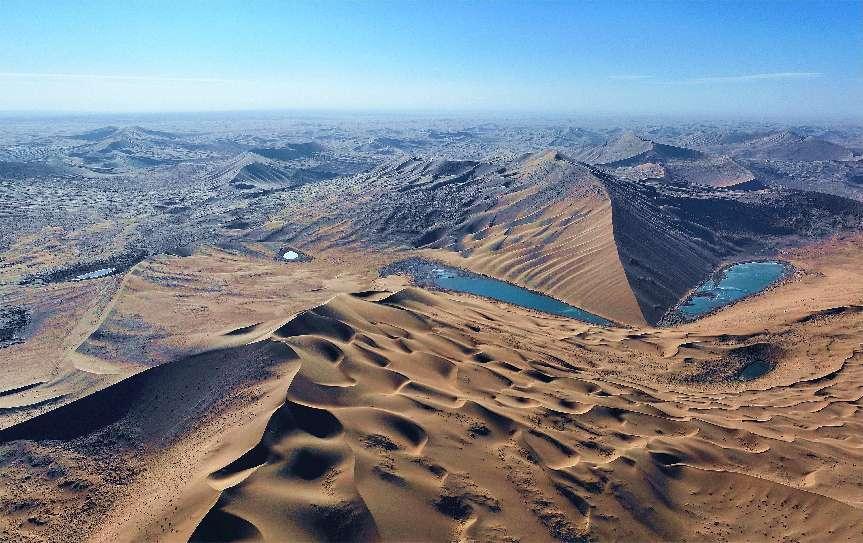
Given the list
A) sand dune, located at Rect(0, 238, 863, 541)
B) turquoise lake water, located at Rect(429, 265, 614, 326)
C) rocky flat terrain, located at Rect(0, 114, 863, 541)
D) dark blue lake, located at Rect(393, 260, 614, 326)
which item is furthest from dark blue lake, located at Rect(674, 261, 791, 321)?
sand dune, located at Rect(0, 238, 863, 541)

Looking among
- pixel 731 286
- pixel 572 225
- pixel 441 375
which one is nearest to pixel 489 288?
pixel 572 225

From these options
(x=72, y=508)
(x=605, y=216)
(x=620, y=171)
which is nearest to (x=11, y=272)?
(x=72, y=508)

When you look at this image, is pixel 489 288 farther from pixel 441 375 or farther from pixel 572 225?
pixel 441 375

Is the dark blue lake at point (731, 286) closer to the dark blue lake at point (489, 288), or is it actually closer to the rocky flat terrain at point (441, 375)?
the rocky flat terrain at point (441, 375)

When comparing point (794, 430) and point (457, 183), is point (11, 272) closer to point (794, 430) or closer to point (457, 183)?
point (457, 183)

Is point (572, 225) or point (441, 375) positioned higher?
point (572, 225)
